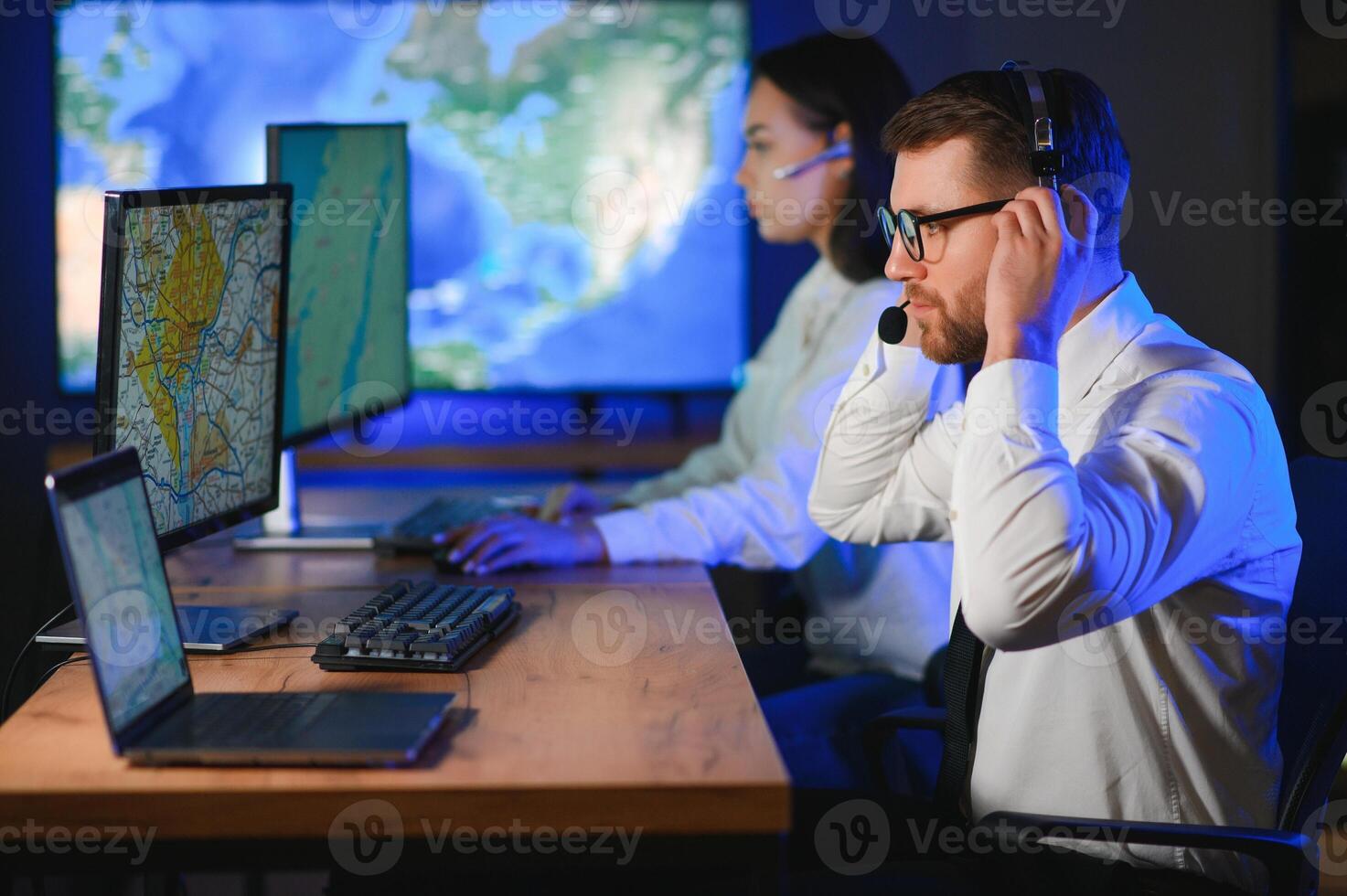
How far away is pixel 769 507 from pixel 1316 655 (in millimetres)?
897

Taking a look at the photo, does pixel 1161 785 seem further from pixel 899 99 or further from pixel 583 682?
pixel 899 99

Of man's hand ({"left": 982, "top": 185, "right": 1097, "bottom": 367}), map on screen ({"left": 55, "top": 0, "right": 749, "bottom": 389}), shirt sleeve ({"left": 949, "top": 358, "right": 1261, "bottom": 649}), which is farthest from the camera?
map on screen ({"left": 55, "top": 0, "right": 749, "bottom": 389})

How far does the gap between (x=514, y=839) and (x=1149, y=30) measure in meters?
1.76

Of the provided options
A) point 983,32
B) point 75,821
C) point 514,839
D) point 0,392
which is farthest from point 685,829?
point 983,32

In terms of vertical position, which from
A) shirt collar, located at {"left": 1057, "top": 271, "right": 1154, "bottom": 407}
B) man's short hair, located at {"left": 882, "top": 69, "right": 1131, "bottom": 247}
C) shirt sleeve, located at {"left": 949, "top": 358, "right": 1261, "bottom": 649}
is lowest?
shirt sleeve, located at {"left": 949, "top": 358, "right": 1261, "bottom": 649}

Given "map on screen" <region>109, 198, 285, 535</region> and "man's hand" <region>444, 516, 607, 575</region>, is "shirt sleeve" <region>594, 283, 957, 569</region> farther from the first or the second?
"map on screen" <region>109, 198, 285, 535</region>

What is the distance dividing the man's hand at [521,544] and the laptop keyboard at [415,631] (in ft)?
0.84

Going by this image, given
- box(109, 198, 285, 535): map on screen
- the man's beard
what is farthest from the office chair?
box(109, 198, 285, 535): map on screen

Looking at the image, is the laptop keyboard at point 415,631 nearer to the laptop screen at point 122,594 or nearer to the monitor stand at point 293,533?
the laptop screen at point 122,594

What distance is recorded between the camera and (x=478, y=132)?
3.56 metres

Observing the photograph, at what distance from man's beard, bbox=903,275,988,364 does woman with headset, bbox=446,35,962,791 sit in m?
0.32

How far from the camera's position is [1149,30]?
6.88 feet

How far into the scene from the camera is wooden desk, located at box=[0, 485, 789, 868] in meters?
0.97

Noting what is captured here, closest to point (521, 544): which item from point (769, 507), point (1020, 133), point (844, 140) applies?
point (769, 507)
